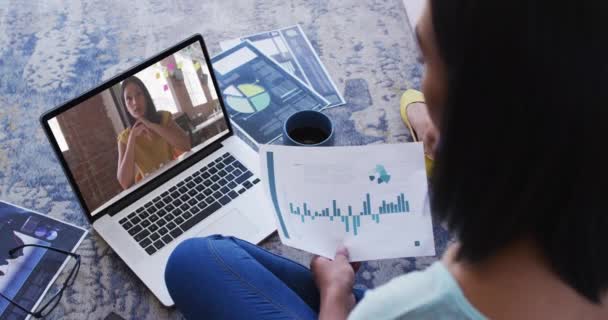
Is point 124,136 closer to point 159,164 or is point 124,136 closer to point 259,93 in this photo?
point 159,164

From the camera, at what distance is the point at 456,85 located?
16.7 inches

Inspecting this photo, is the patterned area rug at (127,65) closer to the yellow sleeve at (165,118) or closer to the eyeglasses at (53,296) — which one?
the eyeglasses at (53,296)

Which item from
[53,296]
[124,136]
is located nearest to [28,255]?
[53,296]

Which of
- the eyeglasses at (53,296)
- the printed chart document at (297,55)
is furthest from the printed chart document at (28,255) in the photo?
the printed chart document at (297,55)

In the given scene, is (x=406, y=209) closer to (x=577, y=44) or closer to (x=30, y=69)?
(x=577, y=44)

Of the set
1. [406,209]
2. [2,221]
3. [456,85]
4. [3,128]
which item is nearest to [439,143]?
[456,85]

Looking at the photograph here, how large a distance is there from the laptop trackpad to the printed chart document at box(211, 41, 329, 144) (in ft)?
0.63

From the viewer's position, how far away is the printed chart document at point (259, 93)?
1.14 metres

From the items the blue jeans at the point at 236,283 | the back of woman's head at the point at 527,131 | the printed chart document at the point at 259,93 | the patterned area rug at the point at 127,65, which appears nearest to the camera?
the back of woman's head at the point at 527,131

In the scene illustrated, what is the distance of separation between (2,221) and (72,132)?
244mm

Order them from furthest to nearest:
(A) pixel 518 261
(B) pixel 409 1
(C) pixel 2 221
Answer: (B) pixel 409 1 → (C) pixel 2 221 → (A) pixel 518 261

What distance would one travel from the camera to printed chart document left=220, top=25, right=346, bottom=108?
1.21 meters

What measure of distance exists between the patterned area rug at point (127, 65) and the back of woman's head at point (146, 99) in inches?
8.8

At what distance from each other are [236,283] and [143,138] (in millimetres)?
305
